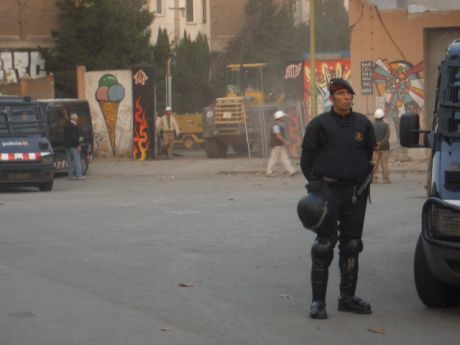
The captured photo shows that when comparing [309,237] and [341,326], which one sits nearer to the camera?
[341,326]

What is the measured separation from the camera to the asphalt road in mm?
8047

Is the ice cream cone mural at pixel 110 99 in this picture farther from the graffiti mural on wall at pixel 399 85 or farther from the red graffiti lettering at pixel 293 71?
the graffiti mural on wall at pixel 399 85

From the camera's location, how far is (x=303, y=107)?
114 ft

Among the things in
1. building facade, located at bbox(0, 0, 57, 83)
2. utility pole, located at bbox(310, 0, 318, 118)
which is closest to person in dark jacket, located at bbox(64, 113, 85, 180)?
utility pole, located at bbox(310, 0, 318, 118)

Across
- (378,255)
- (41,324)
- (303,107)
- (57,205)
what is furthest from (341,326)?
(303,107)

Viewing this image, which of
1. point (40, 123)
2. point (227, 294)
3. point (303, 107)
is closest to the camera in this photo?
point (227, 294)

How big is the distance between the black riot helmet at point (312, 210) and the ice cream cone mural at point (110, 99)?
29991 millimetres

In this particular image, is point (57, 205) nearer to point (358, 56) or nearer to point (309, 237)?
point (309, 237)

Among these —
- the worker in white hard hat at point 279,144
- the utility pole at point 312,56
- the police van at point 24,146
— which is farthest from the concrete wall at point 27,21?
the worker in white hard hat at point 279,144

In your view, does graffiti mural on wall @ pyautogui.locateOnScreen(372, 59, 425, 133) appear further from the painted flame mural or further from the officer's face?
the officer's face

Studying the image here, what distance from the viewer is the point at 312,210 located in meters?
8.24

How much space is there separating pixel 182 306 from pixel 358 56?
22792 mm

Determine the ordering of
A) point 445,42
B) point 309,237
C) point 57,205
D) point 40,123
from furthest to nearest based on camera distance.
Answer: point 445,42
point 40,123
point 57,205
point 309,237

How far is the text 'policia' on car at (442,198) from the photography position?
8.09 meters
